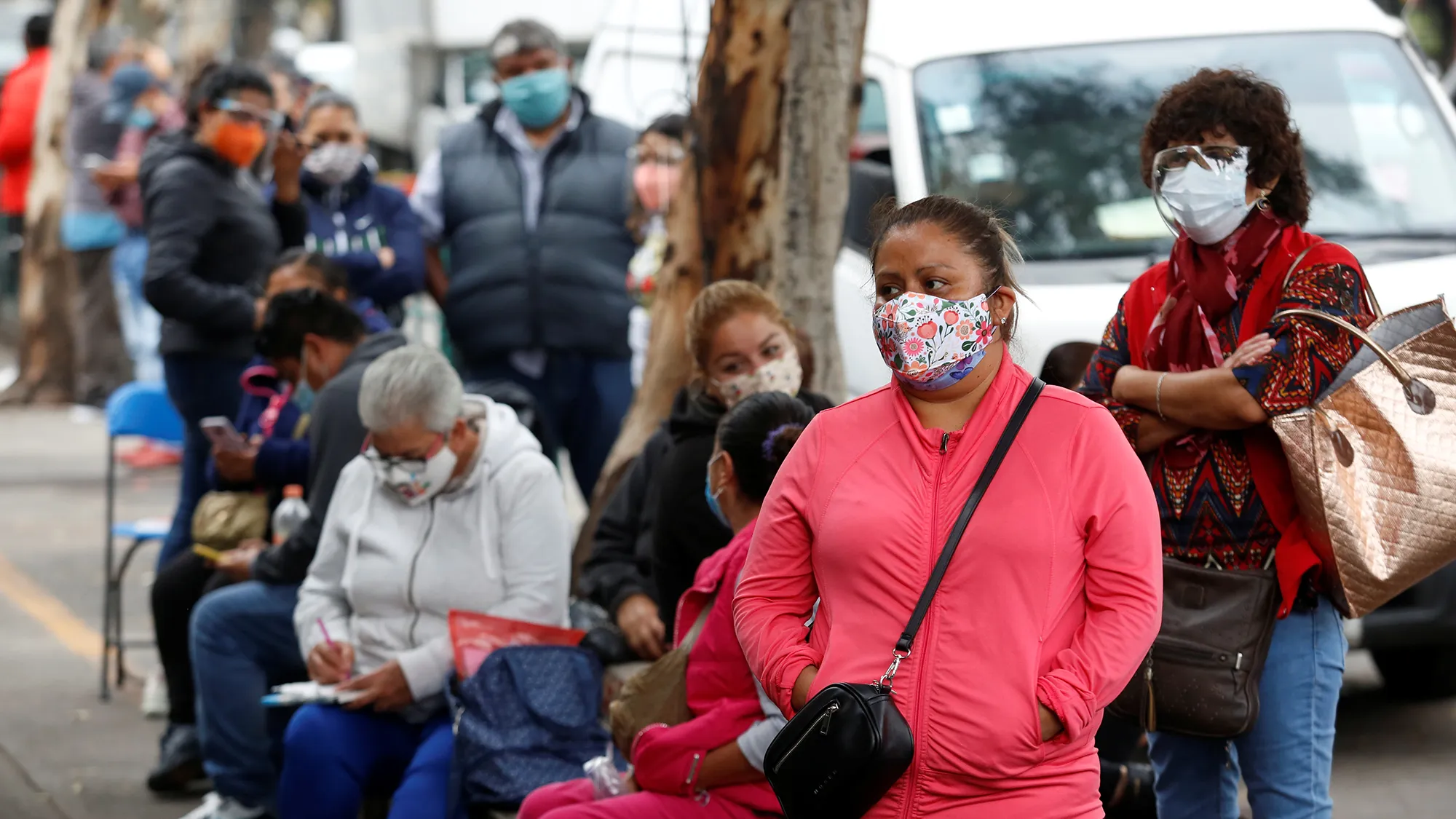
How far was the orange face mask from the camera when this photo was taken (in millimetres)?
7109

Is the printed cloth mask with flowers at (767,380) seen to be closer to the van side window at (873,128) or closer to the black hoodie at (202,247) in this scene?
the van side window at (873,128)

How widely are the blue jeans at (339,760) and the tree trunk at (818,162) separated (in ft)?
6.58

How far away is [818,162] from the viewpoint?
242 inches

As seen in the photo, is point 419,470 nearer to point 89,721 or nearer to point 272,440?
point 272,440

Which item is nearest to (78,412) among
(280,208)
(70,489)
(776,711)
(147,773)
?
(70,489)

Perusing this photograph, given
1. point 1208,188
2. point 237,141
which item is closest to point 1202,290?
point 1208,188

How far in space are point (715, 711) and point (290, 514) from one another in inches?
96.8

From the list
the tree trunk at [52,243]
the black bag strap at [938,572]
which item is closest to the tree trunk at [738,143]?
the black bag strap at [938,572]

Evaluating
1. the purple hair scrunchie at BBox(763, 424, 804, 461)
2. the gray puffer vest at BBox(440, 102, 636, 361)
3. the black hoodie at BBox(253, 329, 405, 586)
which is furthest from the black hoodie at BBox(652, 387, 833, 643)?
the gray puffer vest at BBox(440, 102, 636, 361)

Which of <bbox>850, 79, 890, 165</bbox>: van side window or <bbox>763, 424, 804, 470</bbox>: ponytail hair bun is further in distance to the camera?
<bbox>850, 79, 890, 165</bbox>: van side window

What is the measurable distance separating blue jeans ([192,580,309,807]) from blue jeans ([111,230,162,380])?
8.20m

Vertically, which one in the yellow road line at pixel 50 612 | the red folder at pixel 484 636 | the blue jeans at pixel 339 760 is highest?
the red folder at pixel 484 636

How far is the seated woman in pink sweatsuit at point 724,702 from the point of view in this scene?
3750 millimetres

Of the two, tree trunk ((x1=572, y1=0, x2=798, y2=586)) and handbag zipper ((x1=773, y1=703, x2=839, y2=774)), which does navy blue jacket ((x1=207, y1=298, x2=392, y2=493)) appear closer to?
tree trunk ((x1=572, y1=0, x2=798, y2=586))
